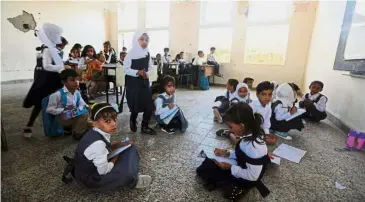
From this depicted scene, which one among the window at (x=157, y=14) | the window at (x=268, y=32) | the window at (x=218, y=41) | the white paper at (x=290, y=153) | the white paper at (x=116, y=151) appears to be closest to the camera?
the white paper at (x=116, y=151)

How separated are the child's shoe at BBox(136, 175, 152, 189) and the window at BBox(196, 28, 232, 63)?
6127 mm

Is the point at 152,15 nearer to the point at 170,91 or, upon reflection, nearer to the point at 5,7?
the point at 5,7

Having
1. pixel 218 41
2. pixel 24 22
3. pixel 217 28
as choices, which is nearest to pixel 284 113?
pixel 218 41

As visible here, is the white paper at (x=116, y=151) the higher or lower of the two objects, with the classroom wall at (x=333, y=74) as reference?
lower

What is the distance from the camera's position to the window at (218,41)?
22.7ft

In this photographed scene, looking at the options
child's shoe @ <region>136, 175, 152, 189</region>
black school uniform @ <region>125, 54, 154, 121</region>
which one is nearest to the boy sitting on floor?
black school uniform @ <region>125, 54, 154, 121</region>

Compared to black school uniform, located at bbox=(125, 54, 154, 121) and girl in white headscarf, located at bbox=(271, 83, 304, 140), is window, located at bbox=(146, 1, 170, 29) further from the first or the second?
girl in white headscarf, located at bbox=(271, 83, 304, 140)

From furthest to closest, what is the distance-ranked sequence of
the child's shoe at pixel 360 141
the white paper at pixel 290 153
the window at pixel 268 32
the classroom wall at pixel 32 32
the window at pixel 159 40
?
the window at pixel 159 40, the classroom wall at pixel 32 32, the window at pixel 268 32, the child's shoe at pixel 360 141, the white paper at pixel 290 153

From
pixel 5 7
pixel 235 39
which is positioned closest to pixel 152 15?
pixel 235 39

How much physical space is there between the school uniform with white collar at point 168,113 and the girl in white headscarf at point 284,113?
120cm

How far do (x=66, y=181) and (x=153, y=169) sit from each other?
2.11 feet

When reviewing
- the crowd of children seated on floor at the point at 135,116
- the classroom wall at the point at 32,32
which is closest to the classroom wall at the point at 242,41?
the crowd of children seated on floor at the point at 135,116

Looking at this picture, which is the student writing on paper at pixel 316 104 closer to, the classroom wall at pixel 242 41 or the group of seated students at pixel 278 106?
the group of seated students at pixel 278 106

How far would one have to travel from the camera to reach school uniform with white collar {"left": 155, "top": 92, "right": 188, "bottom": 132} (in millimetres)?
2508
